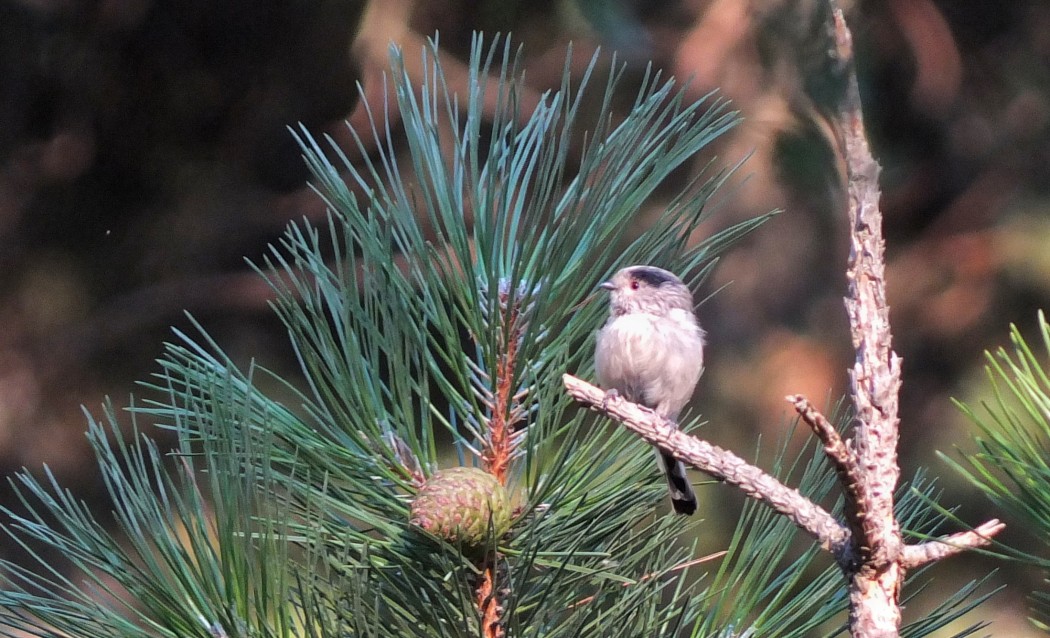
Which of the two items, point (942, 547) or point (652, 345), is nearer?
point (942, 547)

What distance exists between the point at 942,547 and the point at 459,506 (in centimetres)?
35

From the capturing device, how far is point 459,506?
2.87ft

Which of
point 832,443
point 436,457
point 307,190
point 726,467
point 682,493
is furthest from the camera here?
point 307,190

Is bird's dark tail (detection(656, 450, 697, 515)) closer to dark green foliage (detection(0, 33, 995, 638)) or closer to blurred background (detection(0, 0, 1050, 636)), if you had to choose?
dark green foliage (detection(0, 33, 995, 638))

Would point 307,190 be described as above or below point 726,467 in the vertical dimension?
above

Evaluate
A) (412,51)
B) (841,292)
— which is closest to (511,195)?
(412,51)

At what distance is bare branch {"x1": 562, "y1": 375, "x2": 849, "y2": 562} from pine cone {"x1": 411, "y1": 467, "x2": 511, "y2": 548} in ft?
0.36

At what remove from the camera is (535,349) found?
1.01 metres

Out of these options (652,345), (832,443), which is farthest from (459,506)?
(652,345)

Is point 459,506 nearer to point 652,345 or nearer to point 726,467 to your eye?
point 726,467

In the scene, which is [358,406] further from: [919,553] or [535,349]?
[919,553]

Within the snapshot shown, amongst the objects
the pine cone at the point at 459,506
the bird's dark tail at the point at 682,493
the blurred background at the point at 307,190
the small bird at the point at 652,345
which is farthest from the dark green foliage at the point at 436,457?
the blurred background at the point at 307,190

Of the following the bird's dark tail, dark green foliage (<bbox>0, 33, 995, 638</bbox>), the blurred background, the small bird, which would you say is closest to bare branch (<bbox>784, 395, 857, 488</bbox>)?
dark green foliage (<bbox>0, 33, 995, 638</bbox>)

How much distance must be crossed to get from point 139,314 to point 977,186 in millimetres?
2489
